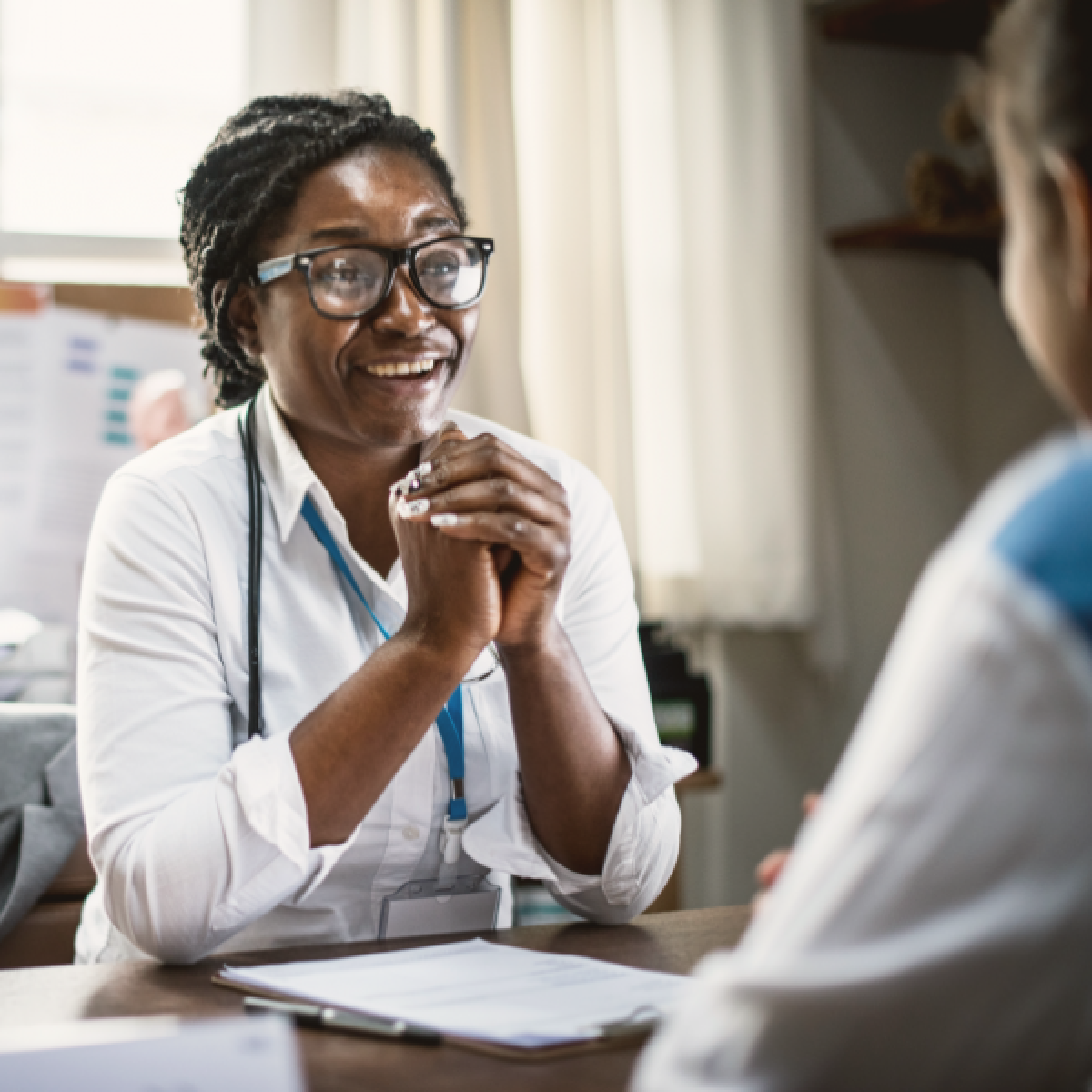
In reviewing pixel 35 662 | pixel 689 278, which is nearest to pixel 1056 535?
pixel 35 662

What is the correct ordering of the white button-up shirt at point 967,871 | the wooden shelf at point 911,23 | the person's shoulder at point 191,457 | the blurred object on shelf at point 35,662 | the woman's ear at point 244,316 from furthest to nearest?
the wooden shelf at point 911,23, the blurred object on shelf at point 35,662, the woman's ear at point 244,316, the person's shoulder at point 191,457, the white button-up shirt at point 967,871

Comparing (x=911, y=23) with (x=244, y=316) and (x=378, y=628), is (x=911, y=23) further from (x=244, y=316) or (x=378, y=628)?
(x=378, y=628)

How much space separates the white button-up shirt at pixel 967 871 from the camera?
445 millimetres

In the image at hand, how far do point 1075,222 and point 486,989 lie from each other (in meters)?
0.61

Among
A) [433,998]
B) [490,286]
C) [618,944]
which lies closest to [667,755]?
[618,944]

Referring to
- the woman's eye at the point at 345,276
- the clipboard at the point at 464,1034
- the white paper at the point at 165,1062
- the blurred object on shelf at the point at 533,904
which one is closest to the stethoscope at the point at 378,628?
the woman's eye at the point at 345,276

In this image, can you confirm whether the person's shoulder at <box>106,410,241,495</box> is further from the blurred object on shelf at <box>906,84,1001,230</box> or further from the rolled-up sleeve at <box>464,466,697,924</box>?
the blurred object on shelf at <box>906,84,1001,230</box>

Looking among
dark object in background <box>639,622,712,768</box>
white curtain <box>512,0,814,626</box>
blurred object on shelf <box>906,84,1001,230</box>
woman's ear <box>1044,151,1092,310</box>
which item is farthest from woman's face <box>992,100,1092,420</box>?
blurred object on shelf <box>906,84,1001,230</box>

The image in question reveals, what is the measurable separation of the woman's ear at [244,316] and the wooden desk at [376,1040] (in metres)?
0.74

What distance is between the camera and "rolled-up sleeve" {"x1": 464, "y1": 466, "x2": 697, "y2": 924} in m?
1.24

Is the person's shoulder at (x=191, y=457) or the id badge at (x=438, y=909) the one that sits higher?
the person's shoulder at (x=191, y=457)

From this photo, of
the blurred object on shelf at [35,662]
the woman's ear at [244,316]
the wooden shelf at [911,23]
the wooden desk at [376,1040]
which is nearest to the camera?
the wooden desk at [376,1040]

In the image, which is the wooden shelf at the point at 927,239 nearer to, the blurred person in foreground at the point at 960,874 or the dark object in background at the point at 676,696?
the dark object in background at the point at 676,696

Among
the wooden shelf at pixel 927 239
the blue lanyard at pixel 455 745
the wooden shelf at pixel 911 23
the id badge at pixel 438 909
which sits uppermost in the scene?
the wooden shelf at pixel 911 23
